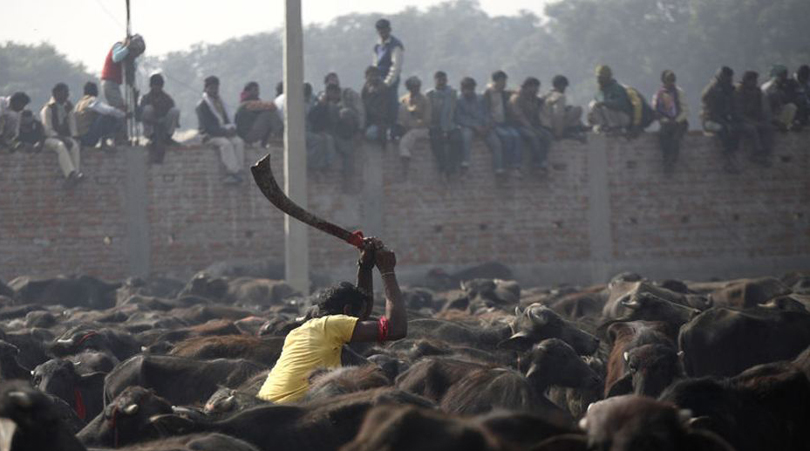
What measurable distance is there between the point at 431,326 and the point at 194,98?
7065cm

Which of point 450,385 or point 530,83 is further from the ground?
point 530,83

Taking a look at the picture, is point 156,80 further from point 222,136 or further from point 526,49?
point 526,49

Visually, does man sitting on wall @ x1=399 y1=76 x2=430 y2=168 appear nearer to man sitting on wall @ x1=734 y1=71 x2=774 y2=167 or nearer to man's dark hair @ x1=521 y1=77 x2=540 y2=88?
man's dark hair @ x1=521 y1=77 x2=540 y2=88

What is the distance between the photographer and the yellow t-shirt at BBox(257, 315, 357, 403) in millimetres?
7875

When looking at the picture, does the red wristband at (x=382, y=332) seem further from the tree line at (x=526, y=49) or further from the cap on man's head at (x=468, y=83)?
the tree line at (x=526, y=49)

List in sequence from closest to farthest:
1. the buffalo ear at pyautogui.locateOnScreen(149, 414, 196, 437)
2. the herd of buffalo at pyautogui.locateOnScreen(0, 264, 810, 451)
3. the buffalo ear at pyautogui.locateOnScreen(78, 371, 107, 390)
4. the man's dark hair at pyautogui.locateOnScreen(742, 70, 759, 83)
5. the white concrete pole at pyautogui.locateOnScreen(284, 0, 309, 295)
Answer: the herd of buffalo at pyautogui.locateOnScreen(0, 264, 810, 451), the buffalo ear at pyautogui.locateOnScreen(149, 414, 196, 437), the buffalo ear at pyautogui.locateOnScreen(78, 371, 107, 390), the white concrete pole at pyautogui.locateOnScreen(284, 0, 309, 295), the man's dark hair at pyautogui.locateOnScreen(742, 70, 759, 83)

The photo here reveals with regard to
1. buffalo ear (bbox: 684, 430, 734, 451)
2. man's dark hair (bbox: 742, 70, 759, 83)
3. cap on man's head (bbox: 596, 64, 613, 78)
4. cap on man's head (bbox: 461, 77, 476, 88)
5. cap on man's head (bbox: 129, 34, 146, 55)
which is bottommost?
buffalo ear (bbox: 684, 430, 734, 451)

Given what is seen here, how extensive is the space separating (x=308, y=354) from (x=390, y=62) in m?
16.2

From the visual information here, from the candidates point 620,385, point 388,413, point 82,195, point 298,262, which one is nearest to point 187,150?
point 82,195

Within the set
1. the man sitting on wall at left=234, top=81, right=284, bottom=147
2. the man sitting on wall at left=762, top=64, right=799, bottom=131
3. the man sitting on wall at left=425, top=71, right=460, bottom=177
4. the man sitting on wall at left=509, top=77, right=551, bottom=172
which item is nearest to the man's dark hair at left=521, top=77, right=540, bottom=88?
the man sitting on wall at left=509, top=77, right=551, bottom=172

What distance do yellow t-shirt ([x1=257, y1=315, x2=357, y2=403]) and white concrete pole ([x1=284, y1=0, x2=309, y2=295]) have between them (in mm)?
12428

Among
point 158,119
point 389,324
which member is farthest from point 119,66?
point 389,324

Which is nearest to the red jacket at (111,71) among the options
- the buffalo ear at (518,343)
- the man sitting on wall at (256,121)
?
the man sitting on wall at (256,121)

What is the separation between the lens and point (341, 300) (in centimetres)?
815
